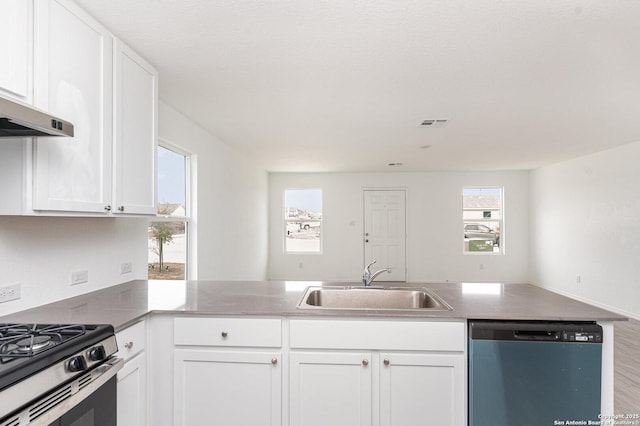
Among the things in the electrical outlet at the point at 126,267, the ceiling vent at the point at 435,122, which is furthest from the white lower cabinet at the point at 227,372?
the ceiling vent at the point at 435,122

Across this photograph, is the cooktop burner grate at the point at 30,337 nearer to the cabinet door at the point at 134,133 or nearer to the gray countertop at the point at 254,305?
the gray countertop at the point at 254,305

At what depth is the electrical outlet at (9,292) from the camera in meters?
1.47

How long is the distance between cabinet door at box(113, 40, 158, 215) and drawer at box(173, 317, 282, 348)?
2.40ft

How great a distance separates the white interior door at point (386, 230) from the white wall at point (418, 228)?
0.13 m

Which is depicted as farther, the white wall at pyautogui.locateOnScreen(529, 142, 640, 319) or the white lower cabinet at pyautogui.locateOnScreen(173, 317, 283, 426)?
the white wall at pyautogui.locateOnScreen(529, 142, 640, 319)

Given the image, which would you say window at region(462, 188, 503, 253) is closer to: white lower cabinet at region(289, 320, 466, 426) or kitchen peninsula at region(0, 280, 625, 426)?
kitchen peninsula at region(0, 280, 625, 426)

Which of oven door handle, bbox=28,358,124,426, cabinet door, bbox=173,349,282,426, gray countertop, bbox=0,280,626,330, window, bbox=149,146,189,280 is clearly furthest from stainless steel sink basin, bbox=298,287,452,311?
window, bbox=149,146,189,280

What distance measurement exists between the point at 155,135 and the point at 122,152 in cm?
38

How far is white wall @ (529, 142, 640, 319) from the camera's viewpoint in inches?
174

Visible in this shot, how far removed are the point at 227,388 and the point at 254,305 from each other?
42 cm

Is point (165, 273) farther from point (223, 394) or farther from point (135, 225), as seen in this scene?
point (223, 394)

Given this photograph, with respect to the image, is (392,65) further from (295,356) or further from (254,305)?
(295,356)

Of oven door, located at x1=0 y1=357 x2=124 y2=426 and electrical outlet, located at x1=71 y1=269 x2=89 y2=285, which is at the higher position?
electrical outlet, located at x1=71 y1=269 x2=89 y2=285

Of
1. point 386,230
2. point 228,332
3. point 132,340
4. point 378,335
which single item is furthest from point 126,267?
point 386,230
